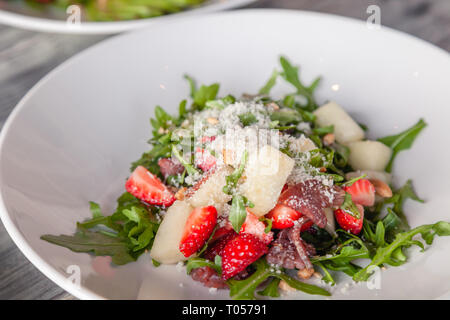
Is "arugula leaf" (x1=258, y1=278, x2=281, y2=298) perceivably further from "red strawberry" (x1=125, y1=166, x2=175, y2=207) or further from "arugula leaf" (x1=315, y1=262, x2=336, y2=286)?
"red strawberry" (x1=125, y1=166, x2=175, y2=207)

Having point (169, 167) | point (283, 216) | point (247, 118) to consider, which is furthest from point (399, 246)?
point (169, 167)

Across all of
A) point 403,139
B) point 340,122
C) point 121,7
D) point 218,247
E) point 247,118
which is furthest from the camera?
point 121,7

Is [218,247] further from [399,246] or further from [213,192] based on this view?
[399,246]

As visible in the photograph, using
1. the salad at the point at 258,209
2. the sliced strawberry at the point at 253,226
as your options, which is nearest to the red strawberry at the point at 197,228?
the salad at the point at 258,209

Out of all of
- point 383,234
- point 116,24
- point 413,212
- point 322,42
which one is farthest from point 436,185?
point 116,24

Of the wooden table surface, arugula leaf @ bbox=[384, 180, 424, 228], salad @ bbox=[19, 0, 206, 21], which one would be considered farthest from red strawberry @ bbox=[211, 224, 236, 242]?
salad @ bbox=[19, 0, 206, 21]

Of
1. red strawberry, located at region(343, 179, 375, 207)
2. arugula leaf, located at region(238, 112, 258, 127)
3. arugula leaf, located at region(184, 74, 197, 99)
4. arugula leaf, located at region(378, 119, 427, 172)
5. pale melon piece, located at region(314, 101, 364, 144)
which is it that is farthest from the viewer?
arugula leaf, located at region(184, 74, 197, 99)
